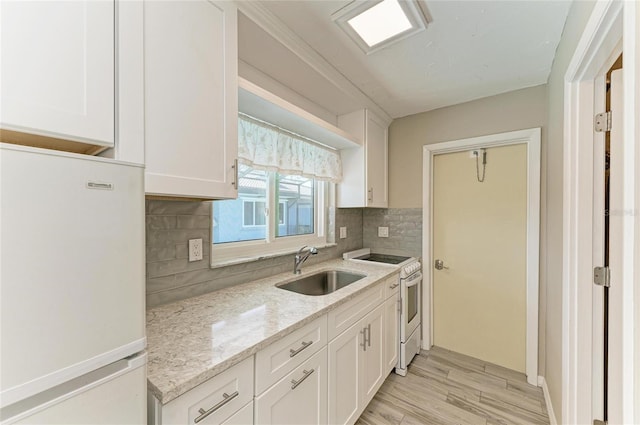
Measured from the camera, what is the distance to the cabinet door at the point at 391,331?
6.51 ft

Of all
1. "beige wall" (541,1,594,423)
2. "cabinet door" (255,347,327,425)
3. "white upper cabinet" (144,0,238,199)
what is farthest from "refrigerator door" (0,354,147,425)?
"beige wall" (541,1,594,423)

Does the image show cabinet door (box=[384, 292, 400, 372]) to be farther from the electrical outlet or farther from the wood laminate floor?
the electrical outlet

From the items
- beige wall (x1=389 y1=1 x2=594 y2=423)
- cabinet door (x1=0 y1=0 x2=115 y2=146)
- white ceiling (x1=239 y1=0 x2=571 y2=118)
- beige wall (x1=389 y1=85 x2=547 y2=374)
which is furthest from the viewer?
beige wall (x1=389 y1=85 x2=547 y2=374)

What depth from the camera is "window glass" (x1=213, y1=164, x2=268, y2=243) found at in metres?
1.64

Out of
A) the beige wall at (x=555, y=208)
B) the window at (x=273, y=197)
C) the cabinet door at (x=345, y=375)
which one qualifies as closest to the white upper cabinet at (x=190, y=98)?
the window at (x=273, y=197)

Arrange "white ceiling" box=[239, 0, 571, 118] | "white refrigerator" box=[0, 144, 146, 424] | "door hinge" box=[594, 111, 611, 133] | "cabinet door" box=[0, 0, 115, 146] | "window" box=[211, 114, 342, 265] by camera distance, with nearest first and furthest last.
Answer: "white refrigerator" box=[0, 144, 146, 424] → "cabinet door" box=[0, 0, 115, 146] → "door hinge" box=[594, 111, 611, 133] → "white ceiling" box=[239, 0, 571, 118] → "window" box=[211, 114, 342, 265]

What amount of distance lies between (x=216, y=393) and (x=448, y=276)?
7.84ft

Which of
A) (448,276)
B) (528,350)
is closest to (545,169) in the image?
(448,276)

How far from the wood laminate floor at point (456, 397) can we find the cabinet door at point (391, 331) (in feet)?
0.65

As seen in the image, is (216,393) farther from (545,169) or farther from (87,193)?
(545,169)

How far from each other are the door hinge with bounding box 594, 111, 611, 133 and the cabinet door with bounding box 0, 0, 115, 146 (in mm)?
2072

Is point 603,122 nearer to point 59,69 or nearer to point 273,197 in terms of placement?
point 273,197

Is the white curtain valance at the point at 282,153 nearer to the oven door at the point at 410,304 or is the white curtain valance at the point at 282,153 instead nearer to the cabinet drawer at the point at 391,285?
the cabinet drawer at the point at 391,285

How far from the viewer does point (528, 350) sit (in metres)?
2.13
